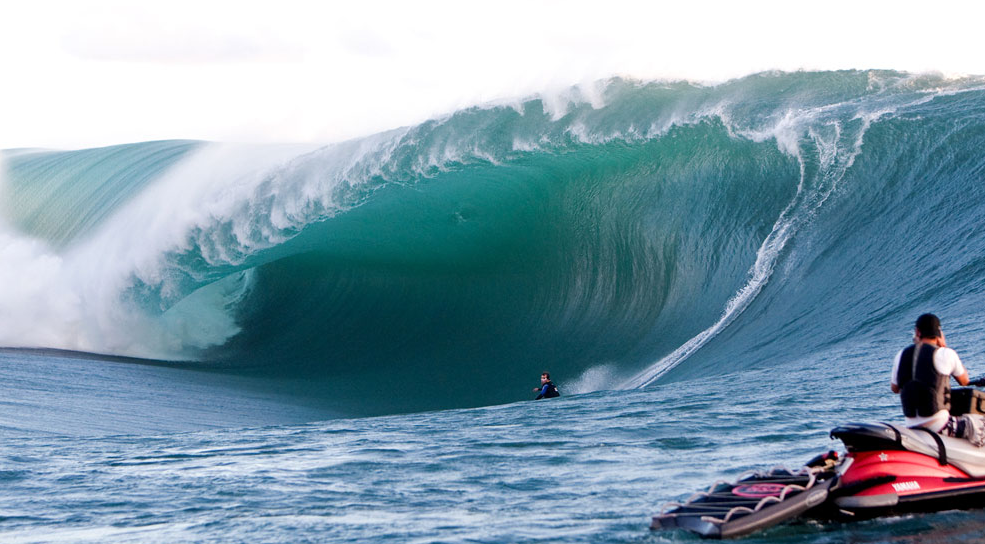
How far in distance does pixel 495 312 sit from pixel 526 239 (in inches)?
64.5

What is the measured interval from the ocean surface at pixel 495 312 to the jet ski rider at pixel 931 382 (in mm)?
438

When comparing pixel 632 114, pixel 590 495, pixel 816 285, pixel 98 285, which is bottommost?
pixel 590 495

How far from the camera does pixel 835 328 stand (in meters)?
10.6

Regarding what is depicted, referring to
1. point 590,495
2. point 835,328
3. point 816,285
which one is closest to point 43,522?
point 590,495

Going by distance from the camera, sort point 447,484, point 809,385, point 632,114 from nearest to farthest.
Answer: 1. point 447,484
2. point 809,385
3. point 632,114

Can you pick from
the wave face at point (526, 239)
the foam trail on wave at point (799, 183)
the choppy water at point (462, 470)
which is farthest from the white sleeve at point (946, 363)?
the wave face at point (526, 239)

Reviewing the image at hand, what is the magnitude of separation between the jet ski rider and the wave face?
5979 millimetres

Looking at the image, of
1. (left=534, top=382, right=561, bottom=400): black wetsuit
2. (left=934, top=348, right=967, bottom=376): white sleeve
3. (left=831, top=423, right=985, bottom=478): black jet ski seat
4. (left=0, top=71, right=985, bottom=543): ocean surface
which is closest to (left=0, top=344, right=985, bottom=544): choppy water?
(left=0, top=71, right=985, bottom=543): ocean surface

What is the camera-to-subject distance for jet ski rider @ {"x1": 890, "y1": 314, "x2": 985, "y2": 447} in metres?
5.21

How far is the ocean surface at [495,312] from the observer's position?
19.9 feet

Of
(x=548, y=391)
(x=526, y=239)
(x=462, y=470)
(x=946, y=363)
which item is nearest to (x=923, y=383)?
(x=946, y=363)

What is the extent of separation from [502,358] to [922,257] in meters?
5.10

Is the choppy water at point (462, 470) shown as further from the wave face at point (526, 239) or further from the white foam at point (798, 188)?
the wave face at point (526, 239)

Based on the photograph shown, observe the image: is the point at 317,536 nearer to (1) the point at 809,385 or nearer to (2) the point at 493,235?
(1) the point at 809,385
